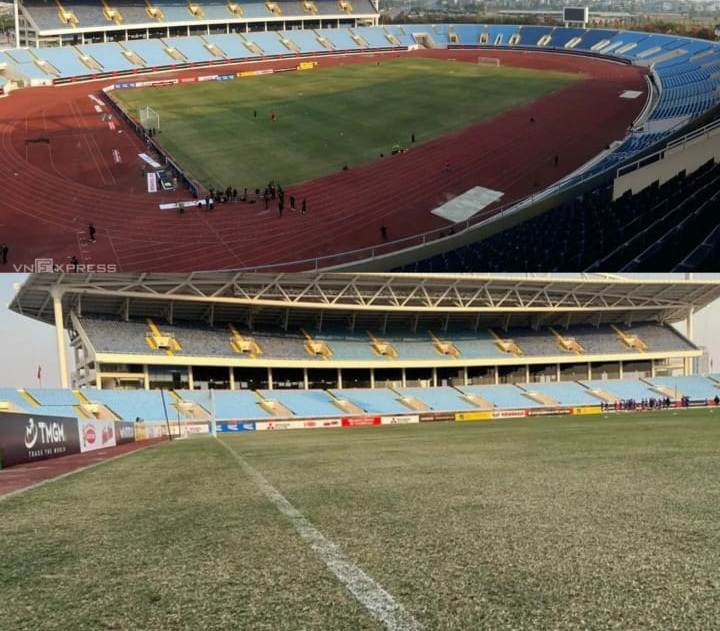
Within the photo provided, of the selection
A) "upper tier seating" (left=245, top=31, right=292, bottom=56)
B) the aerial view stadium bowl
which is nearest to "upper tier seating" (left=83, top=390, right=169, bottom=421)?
the aerial view stadium bowl

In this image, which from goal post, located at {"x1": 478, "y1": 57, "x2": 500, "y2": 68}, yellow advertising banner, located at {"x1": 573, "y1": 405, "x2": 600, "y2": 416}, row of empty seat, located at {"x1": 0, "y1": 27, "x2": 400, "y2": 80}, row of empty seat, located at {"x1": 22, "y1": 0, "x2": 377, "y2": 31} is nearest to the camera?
yellow advertising banner, located at {"x1": 573, "y1": 405, "x2": 600, "y2": 416}

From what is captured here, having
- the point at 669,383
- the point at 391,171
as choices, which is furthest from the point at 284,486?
the point at 669,383

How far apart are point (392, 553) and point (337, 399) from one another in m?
32.4

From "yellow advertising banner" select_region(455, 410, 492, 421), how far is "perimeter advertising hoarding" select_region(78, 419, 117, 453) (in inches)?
690

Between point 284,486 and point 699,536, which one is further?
point 284,486

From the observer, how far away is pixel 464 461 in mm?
9414

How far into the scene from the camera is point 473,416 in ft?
115

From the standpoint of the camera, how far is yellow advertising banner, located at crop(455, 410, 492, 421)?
34.8 m

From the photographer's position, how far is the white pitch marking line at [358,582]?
2.71 m

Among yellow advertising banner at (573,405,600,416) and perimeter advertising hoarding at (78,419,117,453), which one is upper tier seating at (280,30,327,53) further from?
perimeter advertising hoarding at (78,419,117,453)

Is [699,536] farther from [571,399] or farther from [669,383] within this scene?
[669,383]

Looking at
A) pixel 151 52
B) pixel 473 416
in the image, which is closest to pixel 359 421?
pixel 473 416

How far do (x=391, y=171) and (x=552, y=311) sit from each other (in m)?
18.1

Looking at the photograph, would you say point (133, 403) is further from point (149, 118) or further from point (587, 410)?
point (587, 410)
